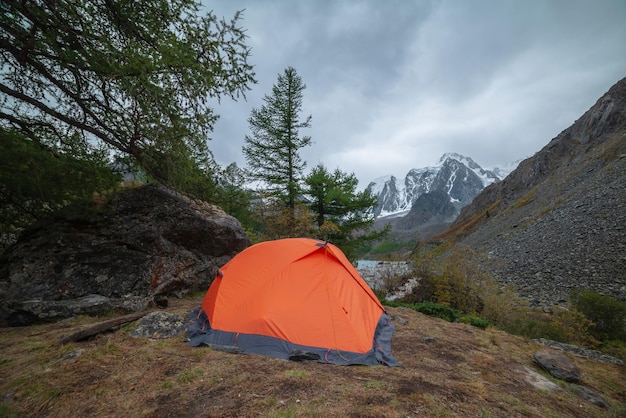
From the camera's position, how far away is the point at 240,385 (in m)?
3.55

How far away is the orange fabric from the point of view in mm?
4840

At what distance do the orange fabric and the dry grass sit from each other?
21.9 inches

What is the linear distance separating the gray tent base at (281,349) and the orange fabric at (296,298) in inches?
3.8

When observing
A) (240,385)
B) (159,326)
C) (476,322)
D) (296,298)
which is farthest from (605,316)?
(159,326)

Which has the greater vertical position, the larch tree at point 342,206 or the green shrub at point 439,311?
the larch tree at point 342,206

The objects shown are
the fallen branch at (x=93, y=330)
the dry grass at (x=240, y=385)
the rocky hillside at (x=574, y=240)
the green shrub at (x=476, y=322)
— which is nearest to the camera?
the dry grass at (x=240, y=385)

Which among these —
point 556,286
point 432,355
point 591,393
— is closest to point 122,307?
point 432,355

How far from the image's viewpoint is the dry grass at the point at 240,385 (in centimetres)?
302

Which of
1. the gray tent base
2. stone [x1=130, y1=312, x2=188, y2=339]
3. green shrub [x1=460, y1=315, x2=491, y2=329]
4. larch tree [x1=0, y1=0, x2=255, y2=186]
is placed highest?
larch tree [x1=0, y1=0, x2=255, y2=186]

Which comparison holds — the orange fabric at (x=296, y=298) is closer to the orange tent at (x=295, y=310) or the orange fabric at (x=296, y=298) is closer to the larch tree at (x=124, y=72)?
the orange tent at (x=295, y=310)

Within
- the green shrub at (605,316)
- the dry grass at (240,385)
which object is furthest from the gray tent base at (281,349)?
the green shrub at (605,316)

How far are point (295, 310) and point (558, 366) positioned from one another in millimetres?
5045

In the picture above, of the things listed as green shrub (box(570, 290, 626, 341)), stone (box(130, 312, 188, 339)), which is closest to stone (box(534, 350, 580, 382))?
green shrub (box(570, 290, 626, 341))

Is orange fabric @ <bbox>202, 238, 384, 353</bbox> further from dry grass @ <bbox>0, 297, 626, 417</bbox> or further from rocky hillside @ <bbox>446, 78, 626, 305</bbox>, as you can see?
rocky hillside @ <bbox>446, 78, 626, 305</bbox>
